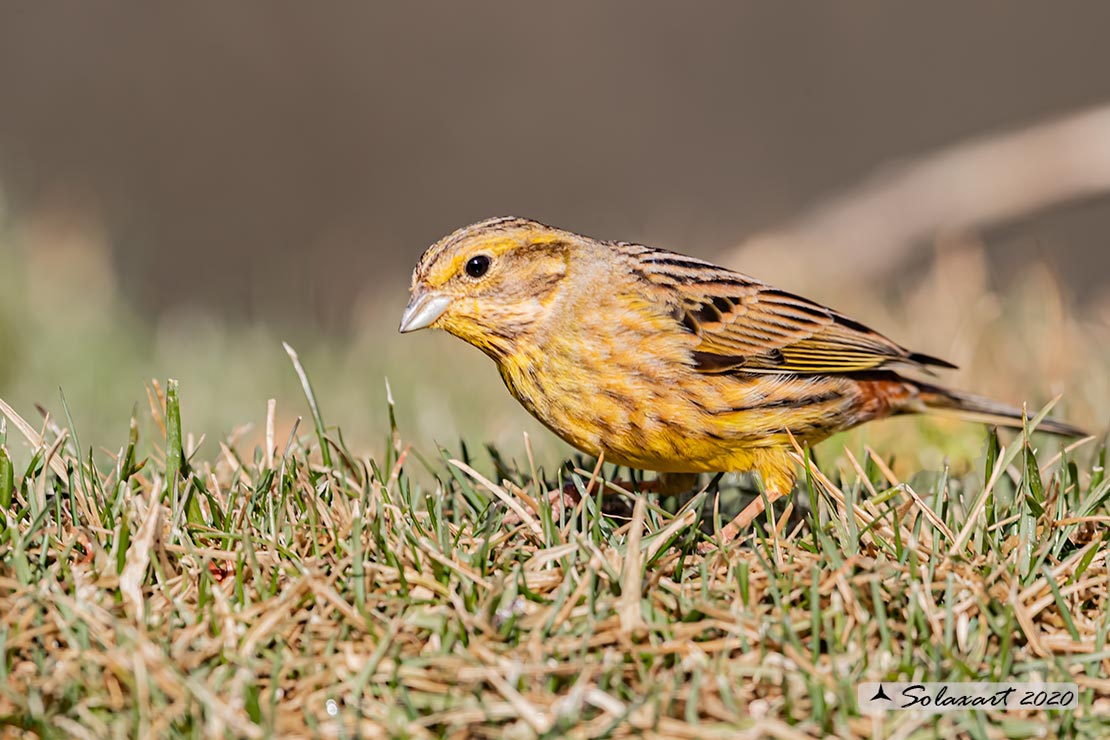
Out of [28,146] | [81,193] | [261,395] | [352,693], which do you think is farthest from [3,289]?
[28,146]

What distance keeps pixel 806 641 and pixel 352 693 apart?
3.59ft

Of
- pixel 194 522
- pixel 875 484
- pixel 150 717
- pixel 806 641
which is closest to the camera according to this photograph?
pixel 150 717

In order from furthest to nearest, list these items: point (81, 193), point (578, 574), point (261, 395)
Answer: point (81, 193) → point (261, 395) → point (578, 574)

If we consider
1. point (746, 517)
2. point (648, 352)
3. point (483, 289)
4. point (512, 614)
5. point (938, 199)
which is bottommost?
point (512, 614)

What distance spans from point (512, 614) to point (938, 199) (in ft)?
23.2

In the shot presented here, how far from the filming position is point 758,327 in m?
4.99

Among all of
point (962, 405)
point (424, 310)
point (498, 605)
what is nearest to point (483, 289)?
point (424, 310)

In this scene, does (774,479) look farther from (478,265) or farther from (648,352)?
(478,265)

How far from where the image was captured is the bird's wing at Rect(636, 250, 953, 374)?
478 centimetres

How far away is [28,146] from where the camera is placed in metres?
16.8

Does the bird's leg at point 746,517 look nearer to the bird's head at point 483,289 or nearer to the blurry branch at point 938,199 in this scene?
the bird's head at point 483,289

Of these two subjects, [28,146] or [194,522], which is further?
[28,146]

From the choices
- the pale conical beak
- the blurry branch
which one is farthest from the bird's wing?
the blurry branch

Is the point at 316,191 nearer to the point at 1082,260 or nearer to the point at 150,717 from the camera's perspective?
the point at 1082,260
